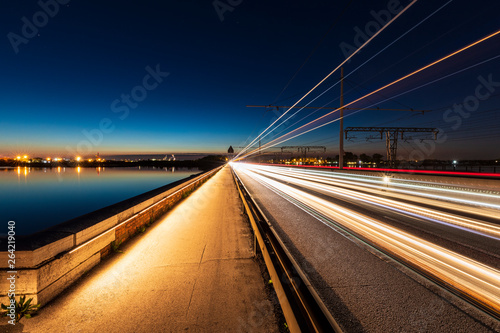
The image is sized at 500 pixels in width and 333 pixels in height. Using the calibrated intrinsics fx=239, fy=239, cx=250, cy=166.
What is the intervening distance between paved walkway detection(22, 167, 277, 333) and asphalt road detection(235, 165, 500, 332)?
1127mm

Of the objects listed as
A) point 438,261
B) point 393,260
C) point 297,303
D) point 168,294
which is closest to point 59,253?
point 168,294

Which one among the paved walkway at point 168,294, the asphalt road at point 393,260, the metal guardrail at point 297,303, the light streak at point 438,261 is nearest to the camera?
the metal guardrail at point 297,303

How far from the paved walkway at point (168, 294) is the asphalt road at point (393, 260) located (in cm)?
113

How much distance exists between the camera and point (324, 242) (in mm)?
5898

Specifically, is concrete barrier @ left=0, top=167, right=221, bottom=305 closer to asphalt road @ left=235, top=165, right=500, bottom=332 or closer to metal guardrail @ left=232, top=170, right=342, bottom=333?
metal guardrail @ left=232, top=170, right=342, bottom=333

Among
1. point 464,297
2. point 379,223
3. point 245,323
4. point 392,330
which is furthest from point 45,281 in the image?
point 379,223

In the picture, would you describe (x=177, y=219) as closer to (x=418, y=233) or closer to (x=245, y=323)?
(x=245, y=323)

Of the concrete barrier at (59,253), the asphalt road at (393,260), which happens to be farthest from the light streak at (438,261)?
the concrete barrier at (59,253)

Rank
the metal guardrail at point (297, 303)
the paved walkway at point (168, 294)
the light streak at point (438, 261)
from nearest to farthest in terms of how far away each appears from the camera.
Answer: the metal guardrail at point (297, 303) → the paved walkway at point (168, 294) → the light streak at point (438, 261)

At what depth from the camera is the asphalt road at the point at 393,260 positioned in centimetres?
312

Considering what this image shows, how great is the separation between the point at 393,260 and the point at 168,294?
14.0 feet

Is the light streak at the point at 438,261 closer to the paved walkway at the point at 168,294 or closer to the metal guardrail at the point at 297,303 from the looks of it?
the metal guardrail at the point at 297,303

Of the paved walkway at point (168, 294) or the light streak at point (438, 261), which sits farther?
the light streak at point (438, 261)

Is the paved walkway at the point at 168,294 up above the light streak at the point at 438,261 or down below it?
below
